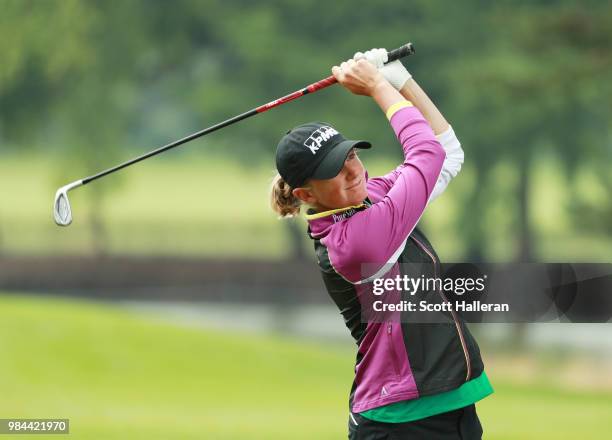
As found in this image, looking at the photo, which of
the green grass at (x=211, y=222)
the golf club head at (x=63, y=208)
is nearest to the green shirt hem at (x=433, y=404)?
the golf club head at (x=63, y=208)

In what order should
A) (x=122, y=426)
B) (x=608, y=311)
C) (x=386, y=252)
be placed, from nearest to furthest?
(x=386, y=252)
(x=608, y=311)
(x=122, y=426)

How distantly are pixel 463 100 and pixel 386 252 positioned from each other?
29376 mm

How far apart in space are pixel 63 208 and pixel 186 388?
46.7 ft

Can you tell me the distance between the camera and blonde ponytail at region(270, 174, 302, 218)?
3.71 meters

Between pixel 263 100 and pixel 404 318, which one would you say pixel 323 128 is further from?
pixel 263 100

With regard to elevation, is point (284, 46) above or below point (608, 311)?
above

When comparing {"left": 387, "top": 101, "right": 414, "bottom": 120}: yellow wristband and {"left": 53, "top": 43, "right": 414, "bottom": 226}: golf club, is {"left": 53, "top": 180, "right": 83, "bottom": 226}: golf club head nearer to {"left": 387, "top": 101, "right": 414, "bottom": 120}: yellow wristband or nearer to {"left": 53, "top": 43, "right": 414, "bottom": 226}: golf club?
{"left": 53, "top": 43, "right": 414, "bottom": 226}: golf club

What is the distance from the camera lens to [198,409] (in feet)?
50.6

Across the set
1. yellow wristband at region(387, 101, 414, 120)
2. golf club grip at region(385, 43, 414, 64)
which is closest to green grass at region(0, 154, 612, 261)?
golf club grip at region(385, 43, 414, 64)

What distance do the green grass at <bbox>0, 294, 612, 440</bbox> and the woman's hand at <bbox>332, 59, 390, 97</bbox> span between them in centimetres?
720

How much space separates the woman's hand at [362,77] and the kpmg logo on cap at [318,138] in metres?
0.15

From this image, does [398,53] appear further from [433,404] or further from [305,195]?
[433,404]

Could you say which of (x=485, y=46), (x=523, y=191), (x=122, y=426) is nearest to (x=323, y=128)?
(x=122, y=426)

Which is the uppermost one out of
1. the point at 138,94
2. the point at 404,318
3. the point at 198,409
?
the point at 138,94
